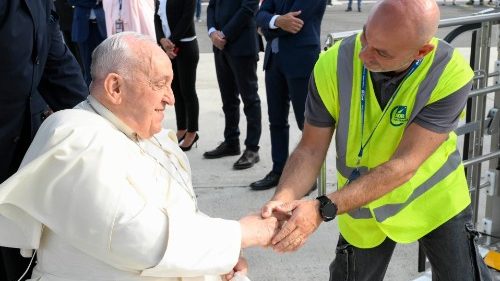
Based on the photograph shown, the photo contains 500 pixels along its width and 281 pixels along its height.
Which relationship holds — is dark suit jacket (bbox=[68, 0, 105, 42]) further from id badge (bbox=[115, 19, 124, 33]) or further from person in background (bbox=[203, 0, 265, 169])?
person in background (bbox=[203, 0, 265, 169])

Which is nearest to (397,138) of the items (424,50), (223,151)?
(424,50)

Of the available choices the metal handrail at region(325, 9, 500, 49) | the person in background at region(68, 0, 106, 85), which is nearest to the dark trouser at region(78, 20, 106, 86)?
the person in background at region(68, 0, 106, 85)

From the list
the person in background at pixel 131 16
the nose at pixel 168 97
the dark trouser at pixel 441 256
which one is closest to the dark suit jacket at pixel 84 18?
the person in background at pixel 131 16

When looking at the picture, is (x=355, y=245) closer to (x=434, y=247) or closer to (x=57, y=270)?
(x=434, y=247)

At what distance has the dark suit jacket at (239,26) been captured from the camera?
16.9 ft

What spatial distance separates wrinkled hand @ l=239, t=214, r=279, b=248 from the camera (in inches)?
82.3

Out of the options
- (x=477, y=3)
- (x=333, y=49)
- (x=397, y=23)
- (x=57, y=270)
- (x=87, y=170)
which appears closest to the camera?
(x=87, y=170)

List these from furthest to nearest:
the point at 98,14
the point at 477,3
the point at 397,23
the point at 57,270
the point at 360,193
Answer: the point at 477,3 → the point at 98,14 → the point at 360,193 → the point at 397,23 → the point at 57,270

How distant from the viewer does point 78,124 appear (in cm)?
182

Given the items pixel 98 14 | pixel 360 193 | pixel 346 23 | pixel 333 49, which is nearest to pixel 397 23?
pixel 333 49

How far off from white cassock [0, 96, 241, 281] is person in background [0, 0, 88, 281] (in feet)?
1.92

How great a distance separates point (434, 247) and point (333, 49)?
0.90 m

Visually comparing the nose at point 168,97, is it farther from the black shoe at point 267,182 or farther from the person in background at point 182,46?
the person in background at point 182,46

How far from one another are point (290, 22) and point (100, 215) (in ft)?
10.1
